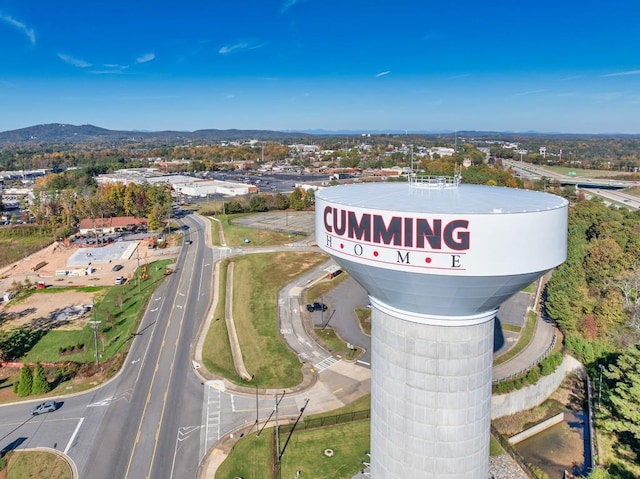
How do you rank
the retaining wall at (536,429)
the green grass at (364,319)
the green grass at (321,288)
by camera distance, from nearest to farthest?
the retaining wall at (536,429) < the green grass at (364,319) < the green grass at (321,288)

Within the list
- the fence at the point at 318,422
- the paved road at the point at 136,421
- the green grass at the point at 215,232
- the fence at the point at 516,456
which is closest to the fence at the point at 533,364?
the fence at the point at 516,456

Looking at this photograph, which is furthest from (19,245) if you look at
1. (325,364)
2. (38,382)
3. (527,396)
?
(527,396)

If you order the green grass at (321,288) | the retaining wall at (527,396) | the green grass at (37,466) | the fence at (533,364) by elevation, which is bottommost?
the retaining wall at (527,396)

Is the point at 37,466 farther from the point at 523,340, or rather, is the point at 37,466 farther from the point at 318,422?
the point at 523,340

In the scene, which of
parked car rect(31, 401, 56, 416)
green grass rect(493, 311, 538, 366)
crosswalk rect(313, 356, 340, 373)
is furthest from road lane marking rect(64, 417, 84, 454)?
green grass rect(493, 311, 538, 366)

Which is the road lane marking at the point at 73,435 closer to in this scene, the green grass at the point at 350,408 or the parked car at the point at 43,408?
the parked car at the point at 43,408

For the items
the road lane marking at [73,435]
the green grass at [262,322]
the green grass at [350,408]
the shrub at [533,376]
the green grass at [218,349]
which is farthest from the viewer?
the green grass at [218,349]

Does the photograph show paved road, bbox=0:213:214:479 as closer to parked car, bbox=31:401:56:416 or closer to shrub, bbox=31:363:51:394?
parked car, bbox=31:401:56:416
